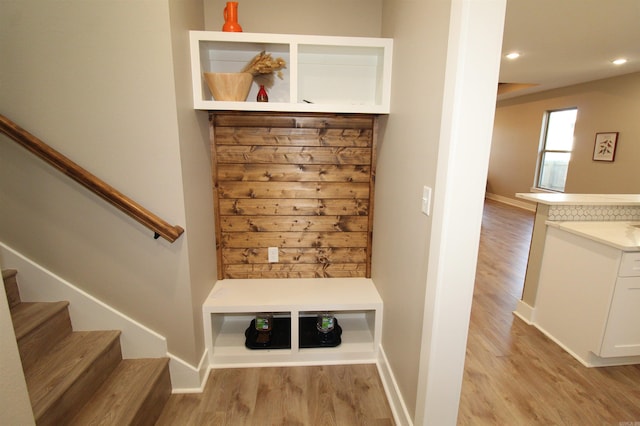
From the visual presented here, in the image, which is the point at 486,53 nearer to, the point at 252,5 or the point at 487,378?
the point at 252,5

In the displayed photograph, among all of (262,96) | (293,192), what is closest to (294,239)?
(293,192)

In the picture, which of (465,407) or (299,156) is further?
(299,156)

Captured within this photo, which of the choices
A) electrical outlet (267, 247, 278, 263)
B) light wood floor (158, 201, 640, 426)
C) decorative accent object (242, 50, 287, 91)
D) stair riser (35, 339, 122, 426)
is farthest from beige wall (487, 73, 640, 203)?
stair riser (35, 339, 122, 426)

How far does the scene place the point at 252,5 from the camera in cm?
198

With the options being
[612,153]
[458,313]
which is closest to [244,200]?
[458,313]

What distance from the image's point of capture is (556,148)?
6.39m

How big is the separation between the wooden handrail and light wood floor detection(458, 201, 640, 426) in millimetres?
1893

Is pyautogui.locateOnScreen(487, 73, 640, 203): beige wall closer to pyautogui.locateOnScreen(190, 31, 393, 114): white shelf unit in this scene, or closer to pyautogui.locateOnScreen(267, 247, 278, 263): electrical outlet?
pyautogui.locateOnScreen(190, 31, 393, 114): white shelf unit

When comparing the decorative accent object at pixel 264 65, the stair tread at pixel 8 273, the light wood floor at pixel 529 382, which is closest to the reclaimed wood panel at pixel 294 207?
the decorative accent object at pixel 264 65

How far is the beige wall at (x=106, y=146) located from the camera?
4.73 ft

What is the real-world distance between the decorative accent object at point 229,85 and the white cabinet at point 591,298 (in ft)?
8.08

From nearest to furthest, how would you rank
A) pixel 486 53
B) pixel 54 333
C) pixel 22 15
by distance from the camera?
pixel 486 53 → pixel 22 15 → pixel 54 333

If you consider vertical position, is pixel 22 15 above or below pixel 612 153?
above

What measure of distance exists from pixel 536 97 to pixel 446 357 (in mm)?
7575
